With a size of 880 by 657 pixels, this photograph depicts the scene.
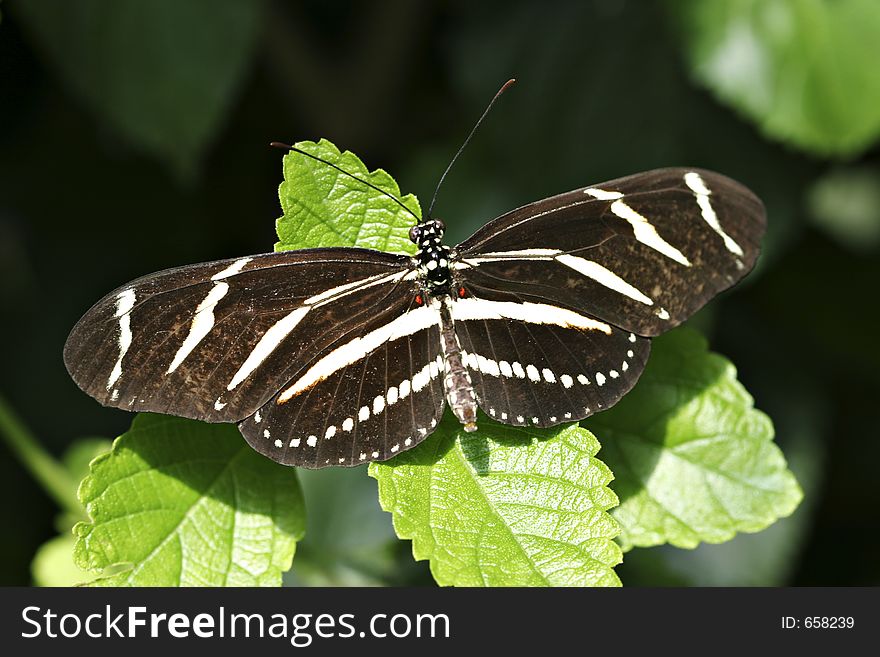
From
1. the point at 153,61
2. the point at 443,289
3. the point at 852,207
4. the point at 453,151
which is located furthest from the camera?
the point at 852,207

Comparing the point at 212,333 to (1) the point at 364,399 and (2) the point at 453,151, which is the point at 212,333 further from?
(2) the point at 453,151

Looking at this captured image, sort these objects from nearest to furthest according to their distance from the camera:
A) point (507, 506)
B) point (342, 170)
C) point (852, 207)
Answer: point (507, 506) < point (342, 170) < point (852, 207)

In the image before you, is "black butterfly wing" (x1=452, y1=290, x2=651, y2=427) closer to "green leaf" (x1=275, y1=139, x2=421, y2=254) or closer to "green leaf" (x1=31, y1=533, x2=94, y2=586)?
"green leaf" (x1=275, y1=139, x2=421, y2=254)

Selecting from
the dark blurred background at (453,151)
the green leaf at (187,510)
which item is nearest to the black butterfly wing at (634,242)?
the green leaf at (187,510)

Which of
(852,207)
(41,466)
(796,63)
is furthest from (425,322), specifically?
(852,207)

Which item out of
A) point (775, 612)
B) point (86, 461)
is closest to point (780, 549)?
point (775, 612)

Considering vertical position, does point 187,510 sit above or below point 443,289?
below
